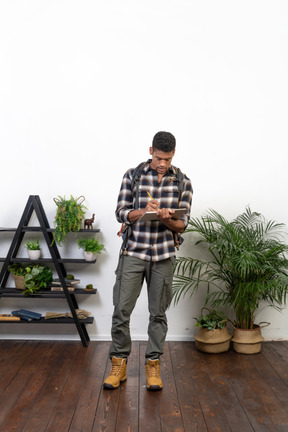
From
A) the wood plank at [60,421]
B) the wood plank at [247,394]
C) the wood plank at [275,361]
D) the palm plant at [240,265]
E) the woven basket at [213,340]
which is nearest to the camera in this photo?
the wood plank at [60,421]

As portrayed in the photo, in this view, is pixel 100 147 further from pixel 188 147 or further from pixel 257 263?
pixel 257 263

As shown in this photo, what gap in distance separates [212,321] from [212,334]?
0.35ft

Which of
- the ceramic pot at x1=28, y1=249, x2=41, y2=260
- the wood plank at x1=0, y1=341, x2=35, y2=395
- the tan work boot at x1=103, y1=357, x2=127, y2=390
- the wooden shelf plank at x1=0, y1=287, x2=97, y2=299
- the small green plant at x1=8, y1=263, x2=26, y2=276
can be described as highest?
the ceramic pot at x1=28, y1=249, x2=41, y2=260

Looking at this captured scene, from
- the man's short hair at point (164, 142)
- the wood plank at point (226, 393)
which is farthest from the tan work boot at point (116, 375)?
the man's short hair at point (164, 142)

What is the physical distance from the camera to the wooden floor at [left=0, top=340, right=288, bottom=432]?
249 cm

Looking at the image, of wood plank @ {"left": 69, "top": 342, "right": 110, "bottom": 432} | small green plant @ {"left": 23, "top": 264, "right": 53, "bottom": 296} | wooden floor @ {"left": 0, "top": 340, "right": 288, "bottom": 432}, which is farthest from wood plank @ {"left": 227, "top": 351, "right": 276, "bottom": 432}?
small green plant @ {"left": 23, "top": 264, "right": 53, "bottom": 296}

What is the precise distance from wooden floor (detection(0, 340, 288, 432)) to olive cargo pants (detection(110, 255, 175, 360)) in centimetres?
25

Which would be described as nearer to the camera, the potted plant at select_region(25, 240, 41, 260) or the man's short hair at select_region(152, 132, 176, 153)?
the man's short hair at select_region(152, 132, 176, 153)

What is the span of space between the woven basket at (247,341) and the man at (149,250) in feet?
3.01

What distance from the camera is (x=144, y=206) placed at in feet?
9.52

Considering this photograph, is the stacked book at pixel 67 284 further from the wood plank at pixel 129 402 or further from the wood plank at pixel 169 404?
the wood plank at pixel 169 404

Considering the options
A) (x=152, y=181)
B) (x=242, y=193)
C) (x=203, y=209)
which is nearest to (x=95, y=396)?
(x=152, y=181)

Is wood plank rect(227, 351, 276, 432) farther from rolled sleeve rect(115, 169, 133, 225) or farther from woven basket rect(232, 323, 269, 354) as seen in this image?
rolled sleeve rect(115, 169, 133, 225)

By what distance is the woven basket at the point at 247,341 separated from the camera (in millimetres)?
3654
